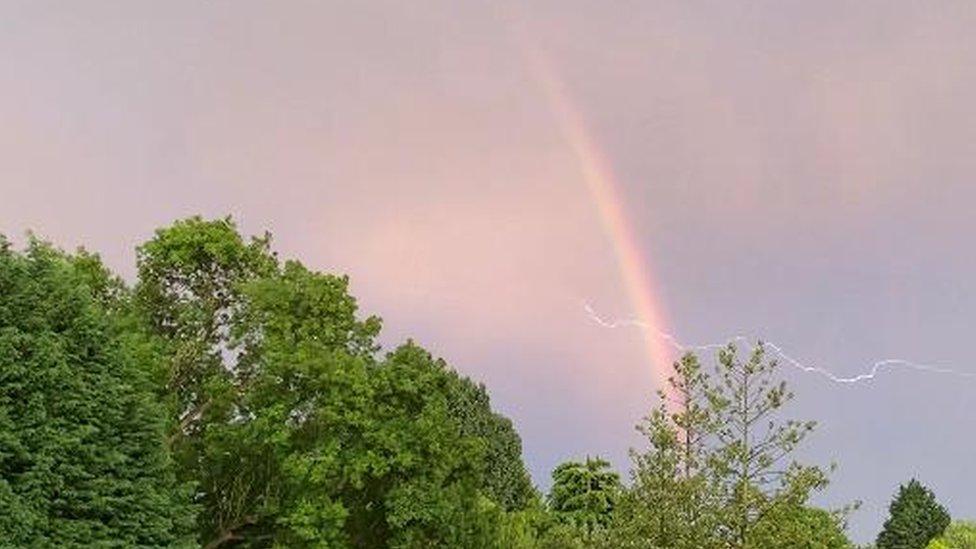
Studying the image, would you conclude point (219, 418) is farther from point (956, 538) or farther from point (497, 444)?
point (956, 538)

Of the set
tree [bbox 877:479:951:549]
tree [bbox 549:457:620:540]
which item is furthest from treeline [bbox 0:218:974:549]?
tree [bbox 877:479:951:549]

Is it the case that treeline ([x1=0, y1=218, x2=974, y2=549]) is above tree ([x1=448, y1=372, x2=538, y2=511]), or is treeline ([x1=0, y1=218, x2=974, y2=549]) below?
below

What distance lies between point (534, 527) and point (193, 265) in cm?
2011

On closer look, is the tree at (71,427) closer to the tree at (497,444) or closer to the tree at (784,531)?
the tree at (784,531)


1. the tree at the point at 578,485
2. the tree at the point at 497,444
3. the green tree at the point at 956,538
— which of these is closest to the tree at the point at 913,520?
the green tree at the point at 956,538

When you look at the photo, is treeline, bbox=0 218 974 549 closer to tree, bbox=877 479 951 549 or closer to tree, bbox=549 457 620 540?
tree, bbox=549 457 620 540

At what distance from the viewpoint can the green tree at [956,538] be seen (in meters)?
87.5

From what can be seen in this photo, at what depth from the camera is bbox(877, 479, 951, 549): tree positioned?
100500mm

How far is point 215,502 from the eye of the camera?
46062mm

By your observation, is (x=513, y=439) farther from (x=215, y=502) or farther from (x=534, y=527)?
(x=215, y=502)

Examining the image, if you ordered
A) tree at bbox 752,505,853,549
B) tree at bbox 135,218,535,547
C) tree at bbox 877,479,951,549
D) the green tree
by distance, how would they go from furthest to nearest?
Answer: tree at bbox 877,479,951,549, the green tree, tree at bbox 135,218,535,547, tree at bbox 752,505,853,549

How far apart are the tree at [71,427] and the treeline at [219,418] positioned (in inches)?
2.0

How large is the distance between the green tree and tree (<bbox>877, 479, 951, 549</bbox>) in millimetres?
1045

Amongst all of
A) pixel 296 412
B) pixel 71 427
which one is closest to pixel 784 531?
pixel 71 427
